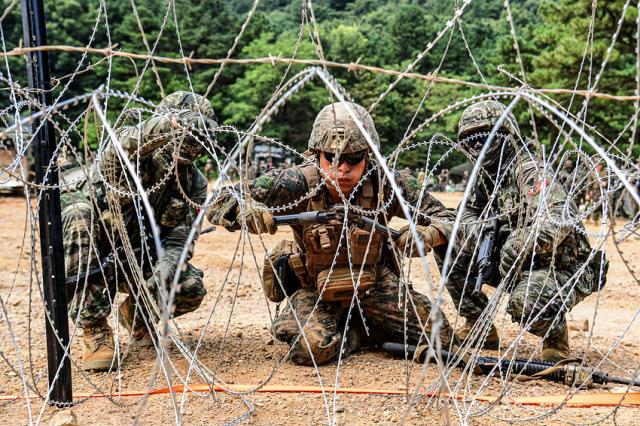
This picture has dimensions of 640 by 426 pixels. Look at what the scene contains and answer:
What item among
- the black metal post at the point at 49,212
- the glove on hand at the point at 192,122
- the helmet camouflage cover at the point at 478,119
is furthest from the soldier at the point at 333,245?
the black metal post at the point at 49,212

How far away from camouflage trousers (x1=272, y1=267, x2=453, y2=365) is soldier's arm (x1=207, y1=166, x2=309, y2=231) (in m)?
0.65

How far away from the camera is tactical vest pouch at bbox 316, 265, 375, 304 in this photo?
4.16 meters

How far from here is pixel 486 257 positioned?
4441 millimetres

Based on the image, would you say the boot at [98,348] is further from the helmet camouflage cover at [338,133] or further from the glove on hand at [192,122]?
the helmet camouflage cover at [338,133]

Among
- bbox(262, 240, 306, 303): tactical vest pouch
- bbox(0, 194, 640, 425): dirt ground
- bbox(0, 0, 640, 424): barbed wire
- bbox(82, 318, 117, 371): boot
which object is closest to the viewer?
bbox(0, 0, 640, 424): barbed wire

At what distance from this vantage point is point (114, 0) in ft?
128

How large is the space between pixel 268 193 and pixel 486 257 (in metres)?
1.45

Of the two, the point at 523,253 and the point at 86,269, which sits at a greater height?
the point at 523,253

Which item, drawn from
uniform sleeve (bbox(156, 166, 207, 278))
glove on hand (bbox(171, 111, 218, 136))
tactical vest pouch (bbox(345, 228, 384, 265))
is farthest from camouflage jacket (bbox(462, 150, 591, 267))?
uniform sleeve (bbox(156, 166, 207, 278))

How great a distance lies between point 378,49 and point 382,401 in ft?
133

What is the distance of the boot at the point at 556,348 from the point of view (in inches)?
162

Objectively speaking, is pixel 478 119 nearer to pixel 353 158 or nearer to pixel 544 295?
pixel 353 158

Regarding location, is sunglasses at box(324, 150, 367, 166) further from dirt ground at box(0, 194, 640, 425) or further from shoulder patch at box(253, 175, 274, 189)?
dirt ground at box(0, 194, 640, 425)

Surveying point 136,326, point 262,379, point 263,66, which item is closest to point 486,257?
point 262,379
